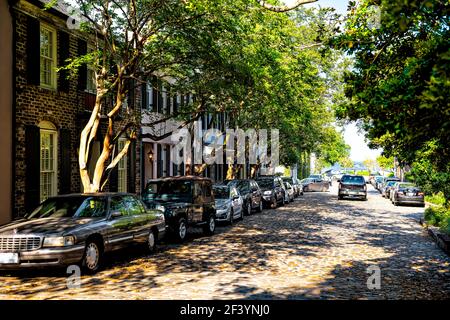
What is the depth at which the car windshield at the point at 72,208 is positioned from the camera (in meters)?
10.5

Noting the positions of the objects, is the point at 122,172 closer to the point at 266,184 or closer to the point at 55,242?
the point at 266,184

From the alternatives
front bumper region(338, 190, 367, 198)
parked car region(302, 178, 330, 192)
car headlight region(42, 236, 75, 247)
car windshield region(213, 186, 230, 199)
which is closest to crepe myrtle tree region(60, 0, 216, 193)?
car windshield region(213, 186, 230, 199)

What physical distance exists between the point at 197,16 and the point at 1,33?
19.6ft

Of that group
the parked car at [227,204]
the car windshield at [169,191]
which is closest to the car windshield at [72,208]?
the car windshield at [169,191]

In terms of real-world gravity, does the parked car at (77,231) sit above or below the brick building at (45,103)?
below

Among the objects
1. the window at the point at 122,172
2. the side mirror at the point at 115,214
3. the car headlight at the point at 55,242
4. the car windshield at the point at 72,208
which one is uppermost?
the window at the point at 122,172

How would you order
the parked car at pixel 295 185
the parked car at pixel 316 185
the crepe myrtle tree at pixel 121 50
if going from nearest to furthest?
the crepe myrtle tree at pixel 121 50 < the parked car at pixel 295 185 < the parked car at pixel 316 185

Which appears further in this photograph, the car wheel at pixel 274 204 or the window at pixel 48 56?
the car wheel at pixel 274 204

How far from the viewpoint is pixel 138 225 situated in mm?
11594

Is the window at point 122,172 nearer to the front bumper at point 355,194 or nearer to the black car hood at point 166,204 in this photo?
the black car hood at point 166,204

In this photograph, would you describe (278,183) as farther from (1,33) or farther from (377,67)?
(377,67)

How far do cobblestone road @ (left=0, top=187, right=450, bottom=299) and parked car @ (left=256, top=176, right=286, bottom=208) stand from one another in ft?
37.1

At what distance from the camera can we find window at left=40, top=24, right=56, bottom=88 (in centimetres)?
1758

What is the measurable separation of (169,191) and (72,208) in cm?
498
